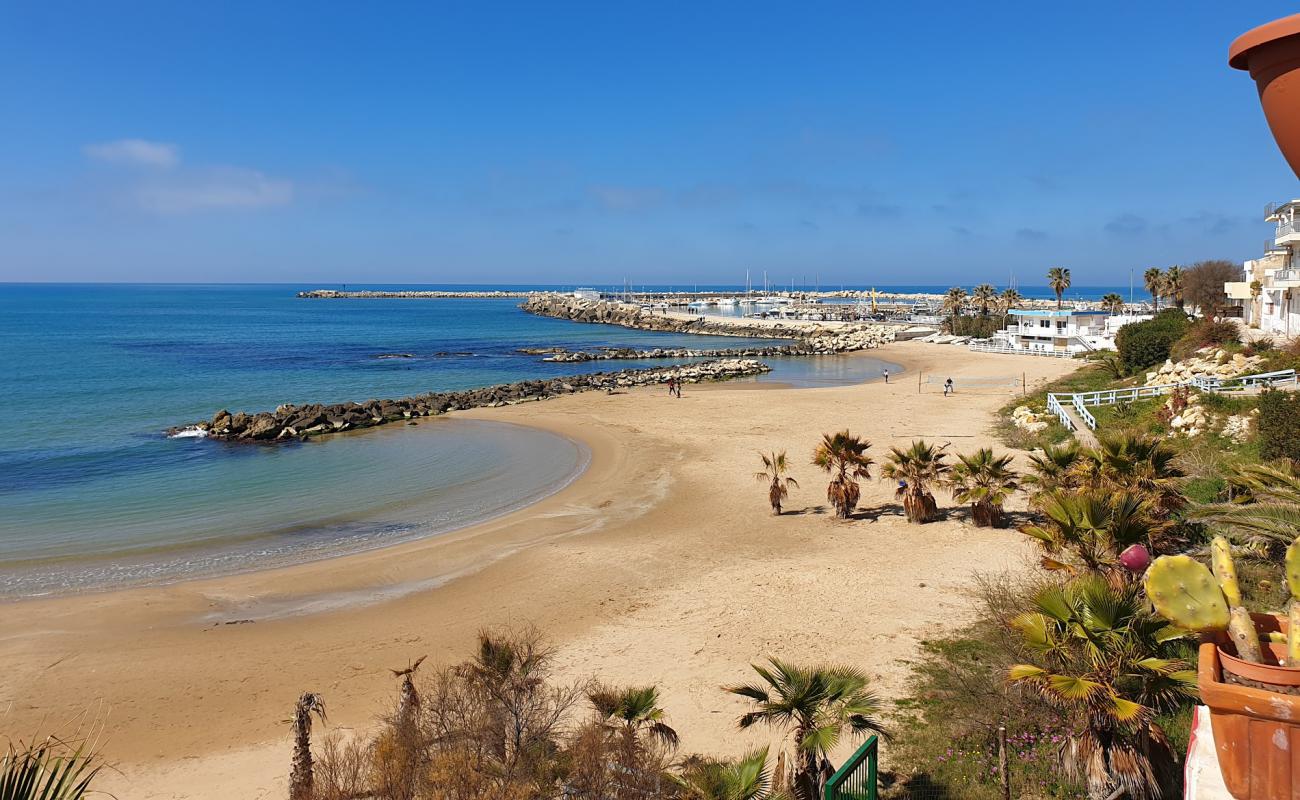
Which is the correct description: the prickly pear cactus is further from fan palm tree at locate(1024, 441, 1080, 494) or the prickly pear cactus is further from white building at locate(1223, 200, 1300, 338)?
white building at locate(1223, 200, 1300, 338)

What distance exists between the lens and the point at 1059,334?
6166cm

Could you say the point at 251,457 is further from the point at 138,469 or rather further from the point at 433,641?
the point at 433,641

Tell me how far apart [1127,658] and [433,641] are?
35.4 feet

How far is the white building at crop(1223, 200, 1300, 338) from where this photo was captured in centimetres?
3438

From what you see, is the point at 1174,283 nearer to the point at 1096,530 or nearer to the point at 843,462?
the point at 843,462

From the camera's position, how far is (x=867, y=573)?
16.0m

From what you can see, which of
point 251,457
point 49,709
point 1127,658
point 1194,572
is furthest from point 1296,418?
point 251,457

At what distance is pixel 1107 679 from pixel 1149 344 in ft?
122

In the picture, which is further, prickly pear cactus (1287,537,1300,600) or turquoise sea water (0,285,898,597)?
turquoise sea water (0,285,898,597)

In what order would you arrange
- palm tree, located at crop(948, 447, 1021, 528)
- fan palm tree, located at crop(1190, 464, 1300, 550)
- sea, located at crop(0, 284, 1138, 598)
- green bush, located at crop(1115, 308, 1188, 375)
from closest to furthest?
fan palm tree, located at crop(1190, 464, 1300, 550)
palm tree, located at crop(948, 447, 1021, 528)
sea, located at crop(0, 284, 1138, 598)
green bush, located at crop(1115, 308, 1188, 375)

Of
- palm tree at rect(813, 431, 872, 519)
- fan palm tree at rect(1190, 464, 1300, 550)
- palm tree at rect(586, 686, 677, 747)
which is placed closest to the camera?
palm tree at rect(586, 686, 677, 747)

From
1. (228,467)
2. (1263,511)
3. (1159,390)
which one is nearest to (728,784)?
(1263,511)

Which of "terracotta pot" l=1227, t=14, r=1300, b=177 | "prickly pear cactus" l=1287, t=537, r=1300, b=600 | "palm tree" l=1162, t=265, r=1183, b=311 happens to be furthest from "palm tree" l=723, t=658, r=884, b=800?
"palm tree" l=1162, t=265, r=1183, b=311

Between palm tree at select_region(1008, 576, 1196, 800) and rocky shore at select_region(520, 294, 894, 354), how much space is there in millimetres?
69931
